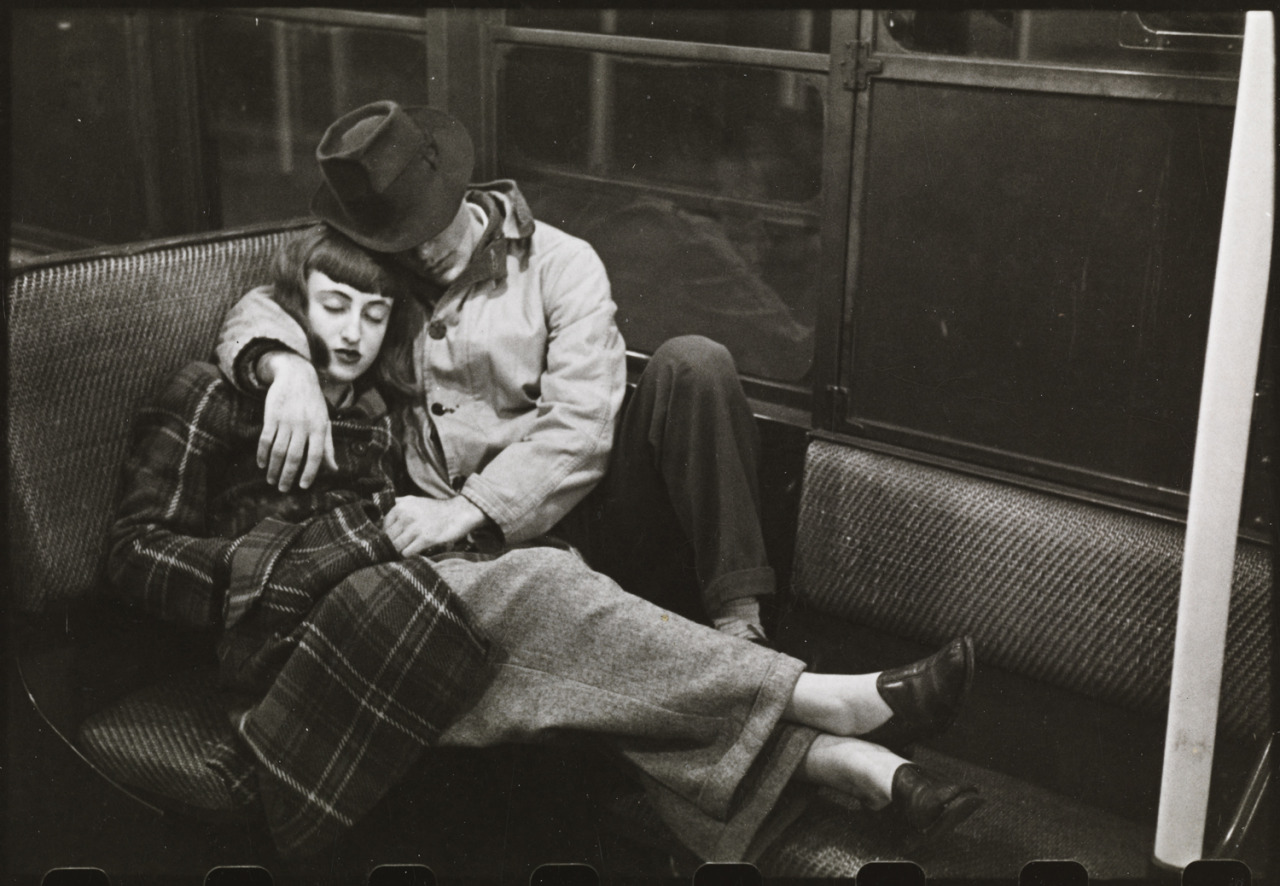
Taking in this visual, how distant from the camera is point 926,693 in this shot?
159cm

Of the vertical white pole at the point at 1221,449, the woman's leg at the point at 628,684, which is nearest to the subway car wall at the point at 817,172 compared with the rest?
the vertical white pole at the point at 1221,449

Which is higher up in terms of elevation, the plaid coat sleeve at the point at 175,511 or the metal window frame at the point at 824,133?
the metal window frame at the point at 824,133

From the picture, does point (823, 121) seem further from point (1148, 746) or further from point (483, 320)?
point (1148, 746)

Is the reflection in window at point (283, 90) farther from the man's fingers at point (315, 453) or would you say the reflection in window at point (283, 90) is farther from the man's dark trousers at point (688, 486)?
the man's dark trousers at point (688, 486)

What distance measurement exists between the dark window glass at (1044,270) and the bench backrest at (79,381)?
101 cm

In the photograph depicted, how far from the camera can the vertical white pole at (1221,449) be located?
147 centimetres

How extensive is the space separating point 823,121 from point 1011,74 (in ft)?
0.96

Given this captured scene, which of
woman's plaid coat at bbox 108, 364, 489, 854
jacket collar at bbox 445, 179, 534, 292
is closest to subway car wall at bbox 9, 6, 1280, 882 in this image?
woman's plaid coat at bbox 108, 364, 489, 854

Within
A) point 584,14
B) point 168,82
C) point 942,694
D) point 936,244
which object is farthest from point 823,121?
point 168,82

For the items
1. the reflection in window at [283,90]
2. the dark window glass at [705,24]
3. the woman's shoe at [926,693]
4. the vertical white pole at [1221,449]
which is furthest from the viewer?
the reflection in window at [283,90]

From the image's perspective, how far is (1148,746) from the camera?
173cm

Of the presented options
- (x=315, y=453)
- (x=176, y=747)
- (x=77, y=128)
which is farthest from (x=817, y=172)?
(x=77, y=128)

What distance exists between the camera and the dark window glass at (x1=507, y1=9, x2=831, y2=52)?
1.91 meters

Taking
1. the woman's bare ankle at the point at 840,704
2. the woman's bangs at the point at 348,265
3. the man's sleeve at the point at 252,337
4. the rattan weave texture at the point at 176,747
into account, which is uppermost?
the woman's bangs at the point at 348,265
